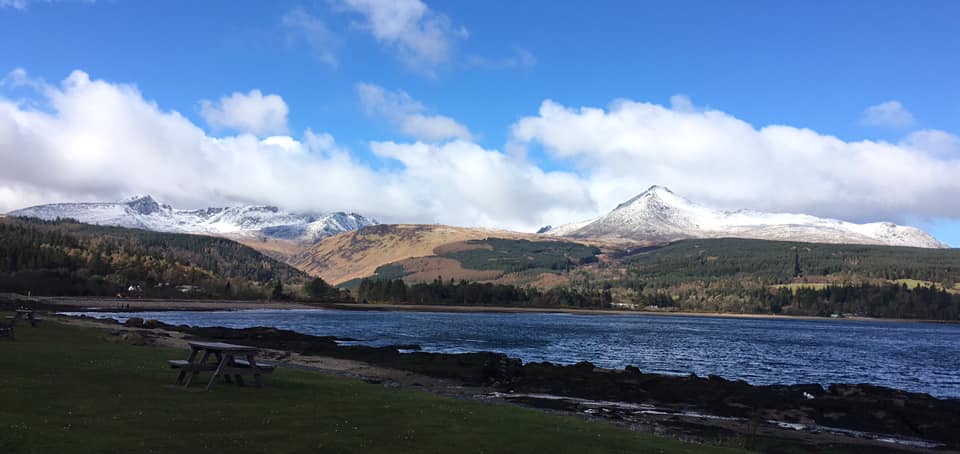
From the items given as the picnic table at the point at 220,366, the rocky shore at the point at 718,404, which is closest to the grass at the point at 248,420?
the picnic table at the point at 220,366

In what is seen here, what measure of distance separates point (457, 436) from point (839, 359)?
81.3m

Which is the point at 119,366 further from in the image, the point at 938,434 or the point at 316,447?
the point at 938,434

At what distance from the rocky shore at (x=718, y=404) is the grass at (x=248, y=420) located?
8.28 metres

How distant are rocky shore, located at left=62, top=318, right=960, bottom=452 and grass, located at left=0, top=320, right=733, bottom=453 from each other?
8.28m

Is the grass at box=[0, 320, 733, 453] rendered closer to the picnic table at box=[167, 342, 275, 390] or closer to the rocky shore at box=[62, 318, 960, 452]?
the picnic table at box=[167, 342, 275, 390]

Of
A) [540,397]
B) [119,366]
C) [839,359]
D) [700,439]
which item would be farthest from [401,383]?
A: [839,359]

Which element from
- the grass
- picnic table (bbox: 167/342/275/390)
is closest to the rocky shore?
the grass

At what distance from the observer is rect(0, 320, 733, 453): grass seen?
16.0 m

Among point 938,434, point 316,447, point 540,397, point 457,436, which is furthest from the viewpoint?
point 540,397

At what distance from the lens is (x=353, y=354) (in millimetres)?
58938

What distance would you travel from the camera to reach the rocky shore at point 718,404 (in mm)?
29781

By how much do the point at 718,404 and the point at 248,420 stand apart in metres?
27.9

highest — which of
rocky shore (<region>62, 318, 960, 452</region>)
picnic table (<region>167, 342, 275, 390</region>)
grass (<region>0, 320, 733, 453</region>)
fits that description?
picnic table (<region>167, 342, 275, 390</region>)

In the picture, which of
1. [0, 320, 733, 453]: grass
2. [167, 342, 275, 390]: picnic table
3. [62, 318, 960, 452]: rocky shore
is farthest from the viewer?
[62, 318, 960, 452]: rocky shore
